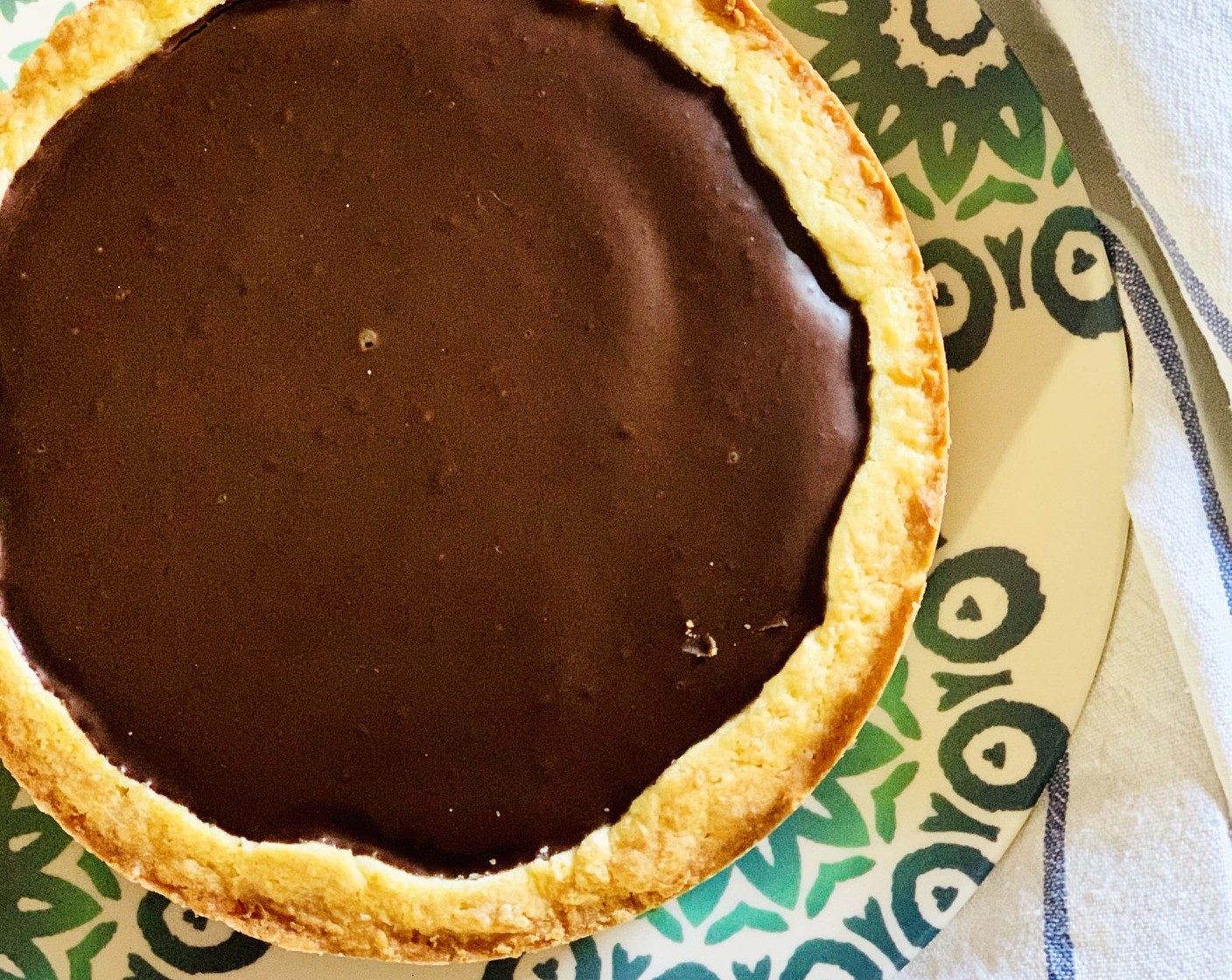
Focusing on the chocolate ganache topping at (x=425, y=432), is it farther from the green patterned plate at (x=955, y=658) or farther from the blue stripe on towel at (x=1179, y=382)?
the blue stripe on towel at (x=1179, y=382)

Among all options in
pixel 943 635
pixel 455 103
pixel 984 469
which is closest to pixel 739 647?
Answer: pixel 943 635

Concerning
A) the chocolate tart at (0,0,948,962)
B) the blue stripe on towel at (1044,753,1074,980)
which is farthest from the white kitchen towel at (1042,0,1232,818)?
the chocolate tart at (0,0,948,962)

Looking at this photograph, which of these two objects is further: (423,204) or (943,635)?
(943,635)

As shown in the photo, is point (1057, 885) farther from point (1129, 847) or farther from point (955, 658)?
point (955, 658)

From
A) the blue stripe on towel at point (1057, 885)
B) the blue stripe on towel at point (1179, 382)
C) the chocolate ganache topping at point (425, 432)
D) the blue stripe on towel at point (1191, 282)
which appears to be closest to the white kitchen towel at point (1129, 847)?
the blue stripe on towel at point (1057, 885)

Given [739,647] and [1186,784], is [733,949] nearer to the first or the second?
[739,647]

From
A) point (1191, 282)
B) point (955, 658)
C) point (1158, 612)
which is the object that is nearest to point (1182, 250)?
point (1191, 282)

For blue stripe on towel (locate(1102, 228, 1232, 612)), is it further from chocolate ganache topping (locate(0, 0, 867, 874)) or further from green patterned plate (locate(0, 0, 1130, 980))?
chocolate ganache topping (locate(0, 0, 867, 874))

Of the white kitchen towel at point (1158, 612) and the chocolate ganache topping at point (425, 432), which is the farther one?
the white kitchen towel at point (1158, 612)
